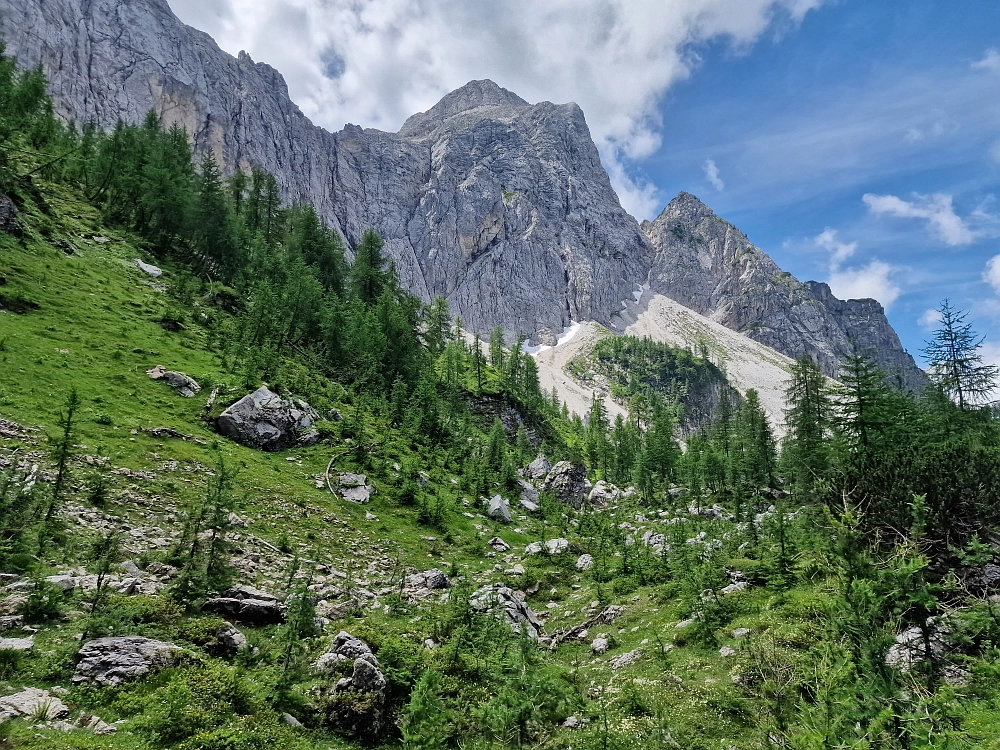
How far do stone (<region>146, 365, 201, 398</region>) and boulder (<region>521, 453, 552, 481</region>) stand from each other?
1555 inches

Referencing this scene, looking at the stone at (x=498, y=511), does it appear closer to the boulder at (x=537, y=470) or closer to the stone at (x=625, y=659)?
the boulder at (x=537, y=470)

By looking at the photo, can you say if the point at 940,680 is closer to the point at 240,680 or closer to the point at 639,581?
the point at 240,680

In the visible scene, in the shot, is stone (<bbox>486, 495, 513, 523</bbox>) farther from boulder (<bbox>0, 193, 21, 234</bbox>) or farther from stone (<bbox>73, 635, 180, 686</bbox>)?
boulder (<bbox>0, 193, 21, 234</bbox>)

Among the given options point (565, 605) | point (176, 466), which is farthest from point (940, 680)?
point (176, 466)

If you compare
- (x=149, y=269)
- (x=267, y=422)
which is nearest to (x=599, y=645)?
(x=267, y=422)

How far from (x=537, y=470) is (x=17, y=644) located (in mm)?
53571

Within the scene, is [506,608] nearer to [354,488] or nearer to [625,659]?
[625,659]

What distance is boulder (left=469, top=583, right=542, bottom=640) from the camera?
1805 centimetres

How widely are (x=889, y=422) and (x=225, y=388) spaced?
146ft

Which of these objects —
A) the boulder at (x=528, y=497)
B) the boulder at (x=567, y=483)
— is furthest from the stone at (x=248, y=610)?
the boulder at (x=567, y=483)

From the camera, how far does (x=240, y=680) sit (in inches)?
397

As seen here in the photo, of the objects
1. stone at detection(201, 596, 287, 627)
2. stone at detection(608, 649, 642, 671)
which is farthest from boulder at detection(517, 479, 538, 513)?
stone at detection(201, 596, 287, 627)

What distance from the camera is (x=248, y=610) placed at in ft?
43.8

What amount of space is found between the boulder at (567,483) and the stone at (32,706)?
4916 centimetres
